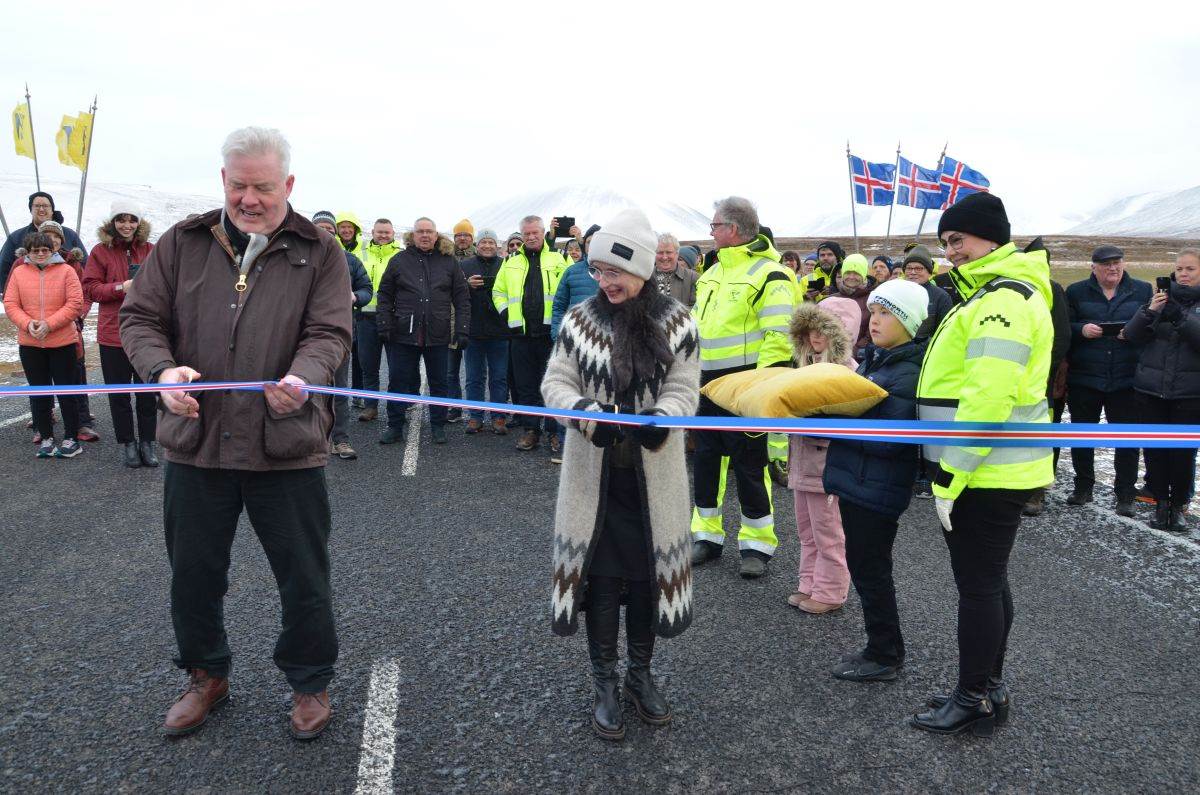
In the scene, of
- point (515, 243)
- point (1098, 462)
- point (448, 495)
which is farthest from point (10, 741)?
point (515, 243)

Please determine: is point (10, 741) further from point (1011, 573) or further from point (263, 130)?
point (1011, 573)

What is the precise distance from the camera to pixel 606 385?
306cm

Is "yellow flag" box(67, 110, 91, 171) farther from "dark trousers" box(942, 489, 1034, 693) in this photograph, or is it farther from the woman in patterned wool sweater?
"dark trousers" box(942, 489, 1034, 693)

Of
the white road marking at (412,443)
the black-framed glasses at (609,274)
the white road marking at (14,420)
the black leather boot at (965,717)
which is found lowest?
the black leather boot at (965,717)

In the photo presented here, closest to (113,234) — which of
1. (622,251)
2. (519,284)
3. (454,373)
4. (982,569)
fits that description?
(519,284)

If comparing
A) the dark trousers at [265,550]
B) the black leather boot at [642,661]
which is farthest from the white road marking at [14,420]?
the black leather boot at [642,661]

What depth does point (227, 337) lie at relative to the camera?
2854 mm

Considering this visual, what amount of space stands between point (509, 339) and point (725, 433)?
4730mm

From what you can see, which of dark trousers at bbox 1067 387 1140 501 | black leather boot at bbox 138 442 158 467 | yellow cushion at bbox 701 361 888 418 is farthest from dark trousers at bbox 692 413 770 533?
black leather boot at bbox 138 442 158 467

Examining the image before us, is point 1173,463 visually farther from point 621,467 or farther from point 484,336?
point 484,336

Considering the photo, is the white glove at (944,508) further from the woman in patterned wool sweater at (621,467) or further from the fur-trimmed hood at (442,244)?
the fur-trimmed hood at (442,244)

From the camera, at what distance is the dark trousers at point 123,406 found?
22.5 feet

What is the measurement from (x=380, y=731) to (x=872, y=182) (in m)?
19.6

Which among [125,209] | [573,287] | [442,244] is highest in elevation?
[125,209]
